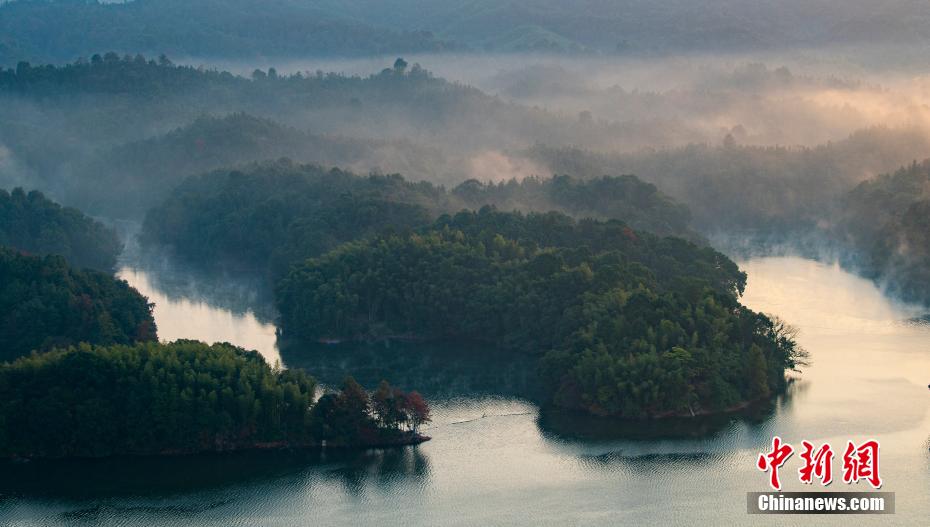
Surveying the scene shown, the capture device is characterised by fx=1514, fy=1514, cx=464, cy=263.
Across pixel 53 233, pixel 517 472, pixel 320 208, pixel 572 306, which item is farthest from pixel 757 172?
pixel 517 472

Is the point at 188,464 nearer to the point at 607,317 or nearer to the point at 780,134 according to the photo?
the point at 607,317

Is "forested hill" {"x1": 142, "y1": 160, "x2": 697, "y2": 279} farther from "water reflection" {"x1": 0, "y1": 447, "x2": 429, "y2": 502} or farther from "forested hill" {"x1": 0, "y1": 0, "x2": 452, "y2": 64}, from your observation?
"forested hill" {"x1": 0, "y1": 0, "x2": 452, "y2": 64}

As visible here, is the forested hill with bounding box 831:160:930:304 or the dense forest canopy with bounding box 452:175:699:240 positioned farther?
the dense forest canopy with bounding box 452:175:699:240

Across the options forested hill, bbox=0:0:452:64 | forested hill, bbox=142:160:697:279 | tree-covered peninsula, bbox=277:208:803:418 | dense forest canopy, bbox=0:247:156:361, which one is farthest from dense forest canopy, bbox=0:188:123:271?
forested hill, bbox=0:0:452:64

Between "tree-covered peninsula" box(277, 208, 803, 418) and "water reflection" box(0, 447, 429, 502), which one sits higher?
"tree-covered peninsula" box(277, 208, 803, 418)

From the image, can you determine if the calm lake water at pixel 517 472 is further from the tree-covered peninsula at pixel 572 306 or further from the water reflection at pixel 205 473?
the tree-covered peninsula at pixel 572 306
